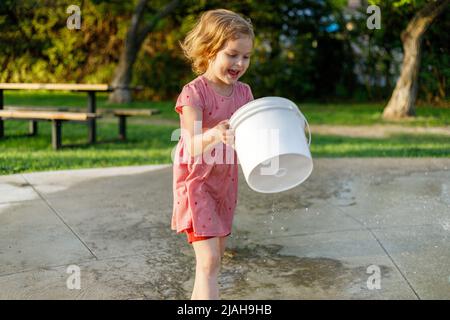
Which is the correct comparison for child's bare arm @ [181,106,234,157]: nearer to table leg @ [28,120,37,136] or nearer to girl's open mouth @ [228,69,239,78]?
girl's open mouth @ [228,69,239,78]

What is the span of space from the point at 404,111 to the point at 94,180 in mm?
8570

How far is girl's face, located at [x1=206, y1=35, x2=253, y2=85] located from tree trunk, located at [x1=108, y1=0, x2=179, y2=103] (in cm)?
1353

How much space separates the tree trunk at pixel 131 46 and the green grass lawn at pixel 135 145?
338 centimetres

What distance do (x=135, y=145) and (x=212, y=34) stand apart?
616cm

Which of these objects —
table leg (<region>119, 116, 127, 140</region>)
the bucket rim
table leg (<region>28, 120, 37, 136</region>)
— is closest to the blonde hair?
the bucket rim

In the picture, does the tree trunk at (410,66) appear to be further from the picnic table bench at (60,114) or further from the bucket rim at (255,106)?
the bucket rim at (255,106)

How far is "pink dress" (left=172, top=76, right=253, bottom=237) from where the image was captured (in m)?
3.04

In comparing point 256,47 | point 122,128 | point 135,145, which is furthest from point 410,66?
point 135,145

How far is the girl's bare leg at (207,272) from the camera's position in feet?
9.61

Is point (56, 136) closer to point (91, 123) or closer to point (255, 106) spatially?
point (91, 123)

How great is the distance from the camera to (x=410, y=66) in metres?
13.3

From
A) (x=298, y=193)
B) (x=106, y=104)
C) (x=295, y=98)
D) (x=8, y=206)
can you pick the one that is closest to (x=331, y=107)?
(x=295, y=98)

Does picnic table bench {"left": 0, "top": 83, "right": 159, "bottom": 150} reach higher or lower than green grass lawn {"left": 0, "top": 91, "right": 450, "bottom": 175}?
higher
